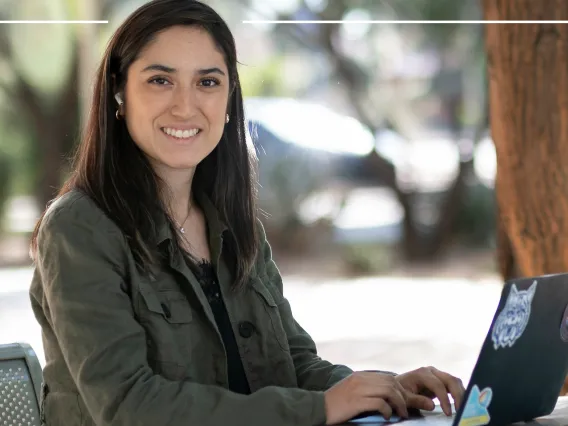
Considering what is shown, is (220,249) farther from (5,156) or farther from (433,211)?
(433,211)

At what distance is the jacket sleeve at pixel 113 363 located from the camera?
1.71 m

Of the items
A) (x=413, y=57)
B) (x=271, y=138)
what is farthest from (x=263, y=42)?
(x=413, y=57)

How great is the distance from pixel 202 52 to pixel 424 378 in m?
0.71

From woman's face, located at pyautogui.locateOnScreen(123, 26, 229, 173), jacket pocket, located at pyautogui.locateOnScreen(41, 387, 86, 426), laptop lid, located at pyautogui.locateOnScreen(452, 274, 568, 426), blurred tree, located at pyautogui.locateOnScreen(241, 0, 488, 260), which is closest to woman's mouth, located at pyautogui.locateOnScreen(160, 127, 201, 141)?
woman's face, located at pyautogui.locateOnScreen(123, 26, 229, 173)

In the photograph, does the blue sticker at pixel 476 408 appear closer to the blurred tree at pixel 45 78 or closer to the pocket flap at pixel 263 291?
the pocket flap at pixel 263 291

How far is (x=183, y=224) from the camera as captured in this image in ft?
6.89

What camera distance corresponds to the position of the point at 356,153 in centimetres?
459

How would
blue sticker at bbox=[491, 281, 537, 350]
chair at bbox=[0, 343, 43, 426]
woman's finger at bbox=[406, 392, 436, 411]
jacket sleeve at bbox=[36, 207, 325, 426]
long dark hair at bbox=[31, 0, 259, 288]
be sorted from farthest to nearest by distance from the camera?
chair at bbox=[0, 343, 43, 426] → long dark hair at bbox=[31, 0, 259, 288] → woman's finger at bbox=[406, 392, 436, 411] → jacket sleeve at bbox=[36, 207, 325, 426] → blue sticker at bbox=[491, 281, 537, 350]

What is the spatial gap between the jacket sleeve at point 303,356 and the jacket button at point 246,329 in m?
0.15

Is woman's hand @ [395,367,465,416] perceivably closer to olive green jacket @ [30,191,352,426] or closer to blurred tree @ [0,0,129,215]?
olive green jacket @ [30,191,352,426]

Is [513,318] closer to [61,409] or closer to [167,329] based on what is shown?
[167,329]

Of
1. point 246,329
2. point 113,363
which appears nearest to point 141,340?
point 113,363

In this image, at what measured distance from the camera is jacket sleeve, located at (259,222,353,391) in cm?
212

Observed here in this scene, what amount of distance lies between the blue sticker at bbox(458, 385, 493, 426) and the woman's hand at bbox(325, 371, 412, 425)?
227 millimetres
